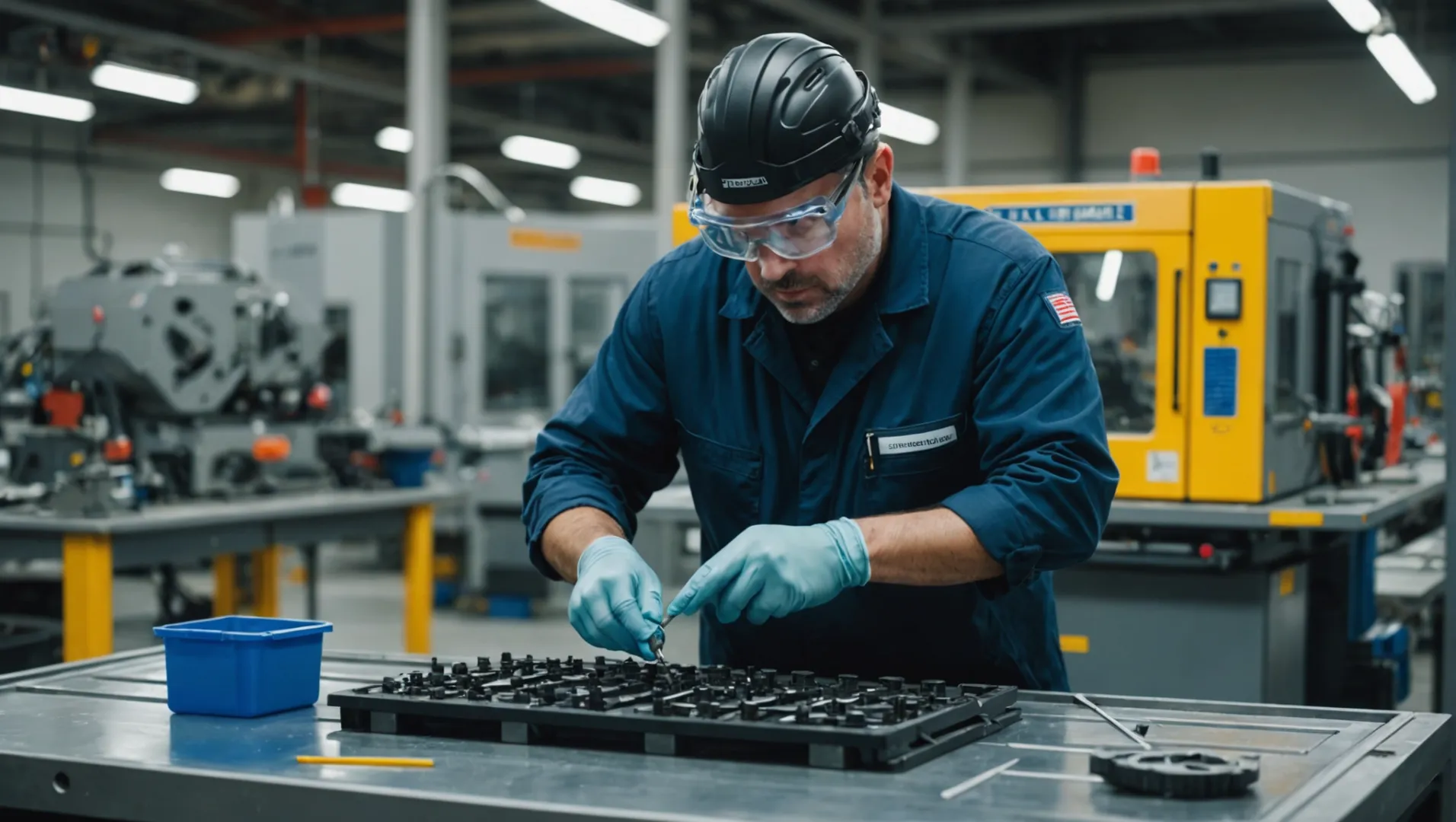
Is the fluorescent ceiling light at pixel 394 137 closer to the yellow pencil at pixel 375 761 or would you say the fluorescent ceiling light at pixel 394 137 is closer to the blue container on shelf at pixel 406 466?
the blue container on shelf at pixel 406 466

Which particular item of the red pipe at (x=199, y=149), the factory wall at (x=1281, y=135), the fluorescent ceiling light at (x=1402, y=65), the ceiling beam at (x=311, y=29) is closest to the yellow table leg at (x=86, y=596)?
the fluorescent ceiling light at (x=1402, y=65)

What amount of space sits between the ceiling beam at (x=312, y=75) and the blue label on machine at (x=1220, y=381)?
752 centimetres

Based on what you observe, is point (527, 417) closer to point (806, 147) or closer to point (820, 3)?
point (820, 3)

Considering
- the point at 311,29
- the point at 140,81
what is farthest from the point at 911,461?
the point at 311,29

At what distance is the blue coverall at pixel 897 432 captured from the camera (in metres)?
1.65

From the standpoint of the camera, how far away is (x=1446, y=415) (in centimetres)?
274

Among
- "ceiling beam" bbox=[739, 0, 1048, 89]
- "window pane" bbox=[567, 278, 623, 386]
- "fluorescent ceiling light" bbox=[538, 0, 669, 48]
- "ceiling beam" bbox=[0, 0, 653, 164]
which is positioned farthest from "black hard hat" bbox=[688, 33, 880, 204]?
"ceiling beam" bbox=[739, 0, 1048, 89]

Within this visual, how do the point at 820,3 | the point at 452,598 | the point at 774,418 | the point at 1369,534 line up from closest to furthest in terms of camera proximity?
the point at 774,418 < the point at 1369,534 < the point at 452,598 < the point at 820,3

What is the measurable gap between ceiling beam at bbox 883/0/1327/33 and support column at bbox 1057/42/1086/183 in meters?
1.85

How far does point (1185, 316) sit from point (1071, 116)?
10.2m

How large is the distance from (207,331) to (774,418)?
10.4 feet

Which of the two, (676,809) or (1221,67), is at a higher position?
(1221,67)

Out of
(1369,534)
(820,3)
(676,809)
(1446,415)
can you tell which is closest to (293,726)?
(676,809)

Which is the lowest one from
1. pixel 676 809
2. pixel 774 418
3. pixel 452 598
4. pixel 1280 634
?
pixel 452 598
